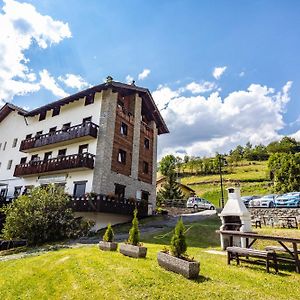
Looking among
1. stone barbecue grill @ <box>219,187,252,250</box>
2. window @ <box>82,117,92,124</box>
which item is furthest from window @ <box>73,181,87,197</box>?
stone barbecue grill @ <box>219,187,252,250</box>

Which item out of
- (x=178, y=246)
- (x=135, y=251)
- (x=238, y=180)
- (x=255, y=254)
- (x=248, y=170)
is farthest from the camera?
(x=248, y=170)

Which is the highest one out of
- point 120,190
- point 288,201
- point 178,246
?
point 120,190

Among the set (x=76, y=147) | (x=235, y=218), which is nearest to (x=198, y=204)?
(x=76, y=147)

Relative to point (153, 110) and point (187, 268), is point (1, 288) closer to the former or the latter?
point (187, 268)

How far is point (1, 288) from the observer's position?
8.26 metres

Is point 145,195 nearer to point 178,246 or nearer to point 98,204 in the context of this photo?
point 98,204

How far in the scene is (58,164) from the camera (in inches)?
933

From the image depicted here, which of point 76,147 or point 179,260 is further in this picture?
point 76,147

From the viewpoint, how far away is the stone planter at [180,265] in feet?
23.4

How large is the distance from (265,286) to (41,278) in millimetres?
6691

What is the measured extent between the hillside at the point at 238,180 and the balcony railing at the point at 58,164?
30848 mm

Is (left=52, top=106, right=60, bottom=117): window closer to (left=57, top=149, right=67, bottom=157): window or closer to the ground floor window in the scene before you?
(left=57, top=149, right=67, bottom=157): window

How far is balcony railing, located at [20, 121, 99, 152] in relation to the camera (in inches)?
912

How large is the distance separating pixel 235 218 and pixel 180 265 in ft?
20.8
